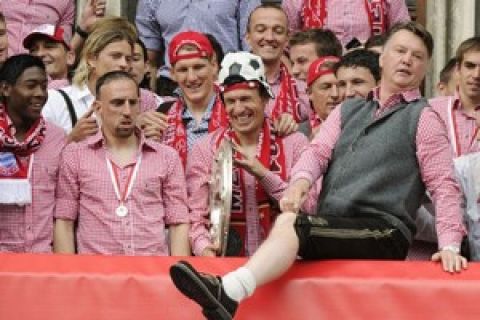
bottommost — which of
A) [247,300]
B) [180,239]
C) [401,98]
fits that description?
[247,300]

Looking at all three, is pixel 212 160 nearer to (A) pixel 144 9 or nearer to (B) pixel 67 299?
(B) pixel 67 299

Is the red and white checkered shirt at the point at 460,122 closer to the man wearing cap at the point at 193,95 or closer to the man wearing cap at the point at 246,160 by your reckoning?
the man wearing cap at the point at 246,160

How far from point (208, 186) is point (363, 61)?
1.31 meters

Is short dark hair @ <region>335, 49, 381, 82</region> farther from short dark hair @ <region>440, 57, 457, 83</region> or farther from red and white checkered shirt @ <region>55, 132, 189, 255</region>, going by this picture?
red and white checkered shirt @ <region>55, 132, 189, 255</region>

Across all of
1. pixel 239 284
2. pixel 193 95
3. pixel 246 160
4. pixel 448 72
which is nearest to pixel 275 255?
pixel 239 284

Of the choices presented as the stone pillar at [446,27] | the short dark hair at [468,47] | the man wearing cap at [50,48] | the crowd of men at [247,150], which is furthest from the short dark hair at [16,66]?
the stone pillar at [446,27]

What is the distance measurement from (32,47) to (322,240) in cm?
332

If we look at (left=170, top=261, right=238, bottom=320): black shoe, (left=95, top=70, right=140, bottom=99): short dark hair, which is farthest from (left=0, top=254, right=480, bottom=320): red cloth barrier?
Answer: (left=95, top=70, right=140, bottom=99): short dark hair

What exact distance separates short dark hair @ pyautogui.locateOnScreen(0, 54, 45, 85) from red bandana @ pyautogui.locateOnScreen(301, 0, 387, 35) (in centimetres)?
250

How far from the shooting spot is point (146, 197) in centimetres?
763

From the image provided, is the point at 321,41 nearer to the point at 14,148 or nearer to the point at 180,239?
the point at 180,239

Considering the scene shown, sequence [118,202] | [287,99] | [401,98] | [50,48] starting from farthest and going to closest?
[50,48] < [287,99] < [118,202] < [401,98]

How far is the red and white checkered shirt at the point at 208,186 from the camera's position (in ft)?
24.7

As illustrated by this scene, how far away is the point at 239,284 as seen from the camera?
6.35 metres
